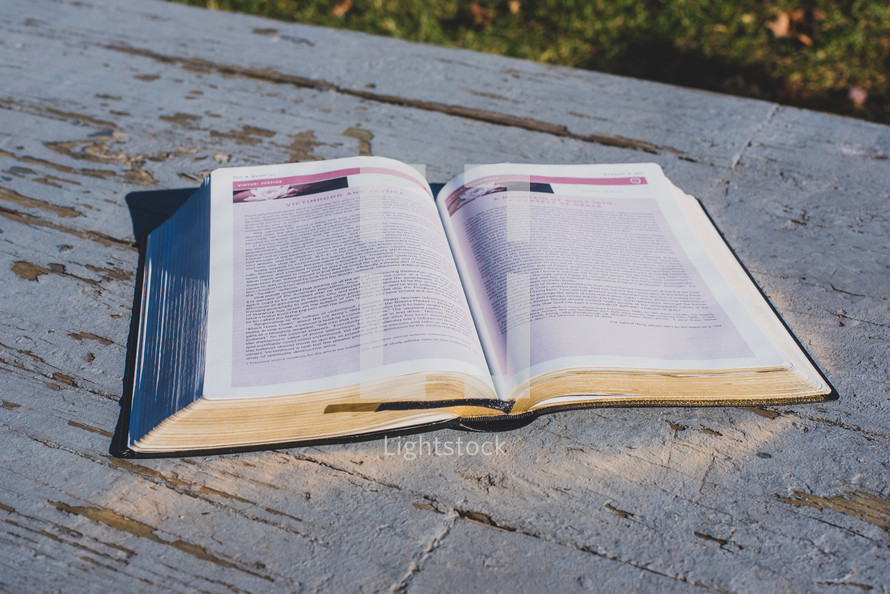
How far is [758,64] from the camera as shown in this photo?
8.11 feet

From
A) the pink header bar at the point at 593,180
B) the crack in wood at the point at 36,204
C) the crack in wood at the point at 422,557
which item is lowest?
the crack in wood at the point at 422,557

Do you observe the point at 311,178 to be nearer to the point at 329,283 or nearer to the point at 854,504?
the point at 329,283

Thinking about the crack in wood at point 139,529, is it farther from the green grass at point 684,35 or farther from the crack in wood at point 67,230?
the green grass at point 684,35

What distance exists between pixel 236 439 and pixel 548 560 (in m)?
0.30

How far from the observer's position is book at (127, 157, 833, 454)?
2.10 ft

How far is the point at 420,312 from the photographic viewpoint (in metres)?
0.69

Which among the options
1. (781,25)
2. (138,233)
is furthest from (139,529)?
(781,25)

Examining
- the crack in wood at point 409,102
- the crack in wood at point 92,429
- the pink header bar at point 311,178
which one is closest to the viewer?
the crack in wood at point 92,429

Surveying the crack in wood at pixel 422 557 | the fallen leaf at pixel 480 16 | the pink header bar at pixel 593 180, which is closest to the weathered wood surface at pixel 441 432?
the crack in wood at pixel 422 557

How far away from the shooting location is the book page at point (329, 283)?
2.12ft

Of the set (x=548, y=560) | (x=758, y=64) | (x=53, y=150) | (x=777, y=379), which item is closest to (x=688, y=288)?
(x=777, y=379)

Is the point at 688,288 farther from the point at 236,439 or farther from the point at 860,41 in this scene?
the point at 860,41

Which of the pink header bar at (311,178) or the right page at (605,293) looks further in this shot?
the pink header bar at (311,178)

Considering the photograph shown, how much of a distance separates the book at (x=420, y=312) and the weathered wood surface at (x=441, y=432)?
0.13 ft
